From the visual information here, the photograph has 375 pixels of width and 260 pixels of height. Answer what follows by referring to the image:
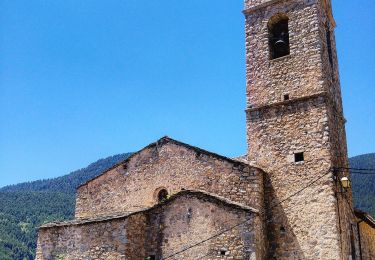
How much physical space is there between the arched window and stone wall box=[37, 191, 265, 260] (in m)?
5.92

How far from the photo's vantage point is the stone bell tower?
1302 cm

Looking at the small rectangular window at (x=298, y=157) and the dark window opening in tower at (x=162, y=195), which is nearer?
the small rectangular window at (x=298, y=157)

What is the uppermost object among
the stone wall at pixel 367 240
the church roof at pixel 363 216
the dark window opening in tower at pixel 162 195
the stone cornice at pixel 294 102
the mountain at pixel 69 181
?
the mountain at pixel 69 181

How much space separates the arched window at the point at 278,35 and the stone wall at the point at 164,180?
4.42 m

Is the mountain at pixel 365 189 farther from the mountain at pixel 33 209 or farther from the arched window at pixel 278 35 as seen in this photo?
the arched window at pixel 278 35

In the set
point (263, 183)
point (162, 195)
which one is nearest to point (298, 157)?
point (263, 183)

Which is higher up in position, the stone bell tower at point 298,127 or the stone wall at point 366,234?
the stone bell tower at point 298,127

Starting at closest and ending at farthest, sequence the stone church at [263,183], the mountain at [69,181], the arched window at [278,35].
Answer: the stone church at [263,183] < the arched window at [278,35] < the mountain at [69,181]

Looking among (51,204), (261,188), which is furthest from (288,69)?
(51,204)

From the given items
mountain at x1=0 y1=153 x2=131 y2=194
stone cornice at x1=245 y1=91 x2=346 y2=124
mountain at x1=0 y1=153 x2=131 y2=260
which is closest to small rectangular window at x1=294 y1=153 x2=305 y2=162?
stone cornice at x1=245 y1=91 x2=346 y2=124

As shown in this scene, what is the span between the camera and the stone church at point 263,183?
12805 millimetres

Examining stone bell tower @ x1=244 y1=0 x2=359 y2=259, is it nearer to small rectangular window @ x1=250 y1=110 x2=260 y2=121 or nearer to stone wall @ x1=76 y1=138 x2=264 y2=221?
small rectangular window @ x1=250 y1=110 x2=260 y2=121

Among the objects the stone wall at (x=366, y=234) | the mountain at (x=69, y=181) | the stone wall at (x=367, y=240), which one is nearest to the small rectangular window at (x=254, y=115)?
the stone wall at (x=366, y=234)

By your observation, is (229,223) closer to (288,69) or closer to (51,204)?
(288,69)
